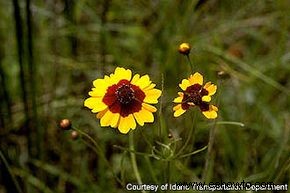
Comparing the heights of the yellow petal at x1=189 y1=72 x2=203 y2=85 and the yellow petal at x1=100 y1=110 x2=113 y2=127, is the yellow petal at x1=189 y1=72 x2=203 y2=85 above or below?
above

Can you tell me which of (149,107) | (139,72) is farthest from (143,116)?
(139,72)

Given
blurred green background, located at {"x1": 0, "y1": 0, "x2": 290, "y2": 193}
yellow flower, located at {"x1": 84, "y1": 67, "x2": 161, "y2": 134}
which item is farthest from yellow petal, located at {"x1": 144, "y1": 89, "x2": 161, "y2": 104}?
blurred green background, located at {"x1": 0, "y1": 0, "x2": 290, "y2": 193}

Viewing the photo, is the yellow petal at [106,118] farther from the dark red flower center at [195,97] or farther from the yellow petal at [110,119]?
the dark red flower center at [195,97]

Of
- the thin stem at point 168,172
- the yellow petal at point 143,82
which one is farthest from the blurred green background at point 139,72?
the yellow petal at point 143,82

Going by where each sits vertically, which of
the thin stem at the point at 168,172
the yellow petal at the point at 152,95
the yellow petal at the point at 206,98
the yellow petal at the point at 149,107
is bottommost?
the thin stem at the point at 168,172

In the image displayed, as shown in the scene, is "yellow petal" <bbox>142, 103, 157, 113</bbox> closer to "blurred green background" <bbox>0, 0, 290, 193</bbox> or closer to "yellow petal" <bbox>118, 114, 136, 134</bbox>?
"yellow petal" <bbox>118, 114, 136, 134</bbox>

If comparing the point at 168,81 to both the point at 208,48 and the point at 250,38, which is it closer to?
the point at 208,48

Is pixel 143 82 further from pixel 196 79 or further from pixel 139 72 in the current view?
pixel 139 72
